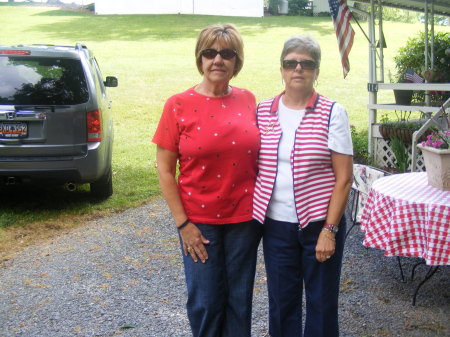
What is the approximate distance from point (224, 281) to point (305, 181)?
0.62 metres

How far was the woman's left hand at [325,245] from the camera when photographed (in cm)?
271

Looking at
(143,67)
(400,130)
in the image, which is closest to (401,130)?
(400,130)

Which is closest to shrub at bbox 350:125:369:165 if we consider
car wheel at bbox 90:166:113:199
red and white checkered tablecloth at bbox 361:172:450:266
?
car wheel at bbox 90:166:113:199

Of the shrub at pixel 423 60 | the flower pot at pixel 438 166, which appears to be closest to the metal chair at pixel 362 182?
the flower pot at pixel 438 166

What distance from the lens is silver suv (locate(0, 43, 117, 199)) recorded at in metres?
6.28

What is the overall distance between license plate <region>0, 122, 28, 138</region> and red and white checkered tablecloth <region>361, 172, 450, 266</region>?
369cm

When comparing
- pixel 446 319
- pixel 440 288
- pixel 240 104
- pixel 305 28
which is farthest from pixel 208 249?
pixel 305 28

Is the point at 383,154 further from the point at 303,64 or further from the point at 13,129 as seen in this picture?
the point at 303,64

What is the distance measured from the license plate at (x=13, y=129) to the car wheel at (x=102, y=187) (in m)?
1.26

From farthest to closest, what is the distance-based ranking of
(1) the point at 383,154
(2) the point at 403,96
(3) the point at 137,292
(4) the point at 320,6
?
1. (4) the point at 320,6
2. (2) the point at 403,96
3. (1) the point at 383,154
4. (3) the point at 137,292

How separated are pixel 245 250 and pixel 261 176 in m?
0.36

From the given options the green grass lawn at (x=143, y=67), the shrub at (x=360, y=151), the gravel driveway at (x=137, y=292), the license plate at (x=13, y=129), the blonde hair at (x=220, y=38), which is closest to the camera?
the blonde hair at (x=220, y=38)

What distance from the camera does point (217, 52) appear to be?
9.07ft

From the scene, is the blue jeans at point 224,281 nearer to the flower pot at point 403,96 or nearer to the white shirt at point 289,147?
the white shirt at point 289,147
